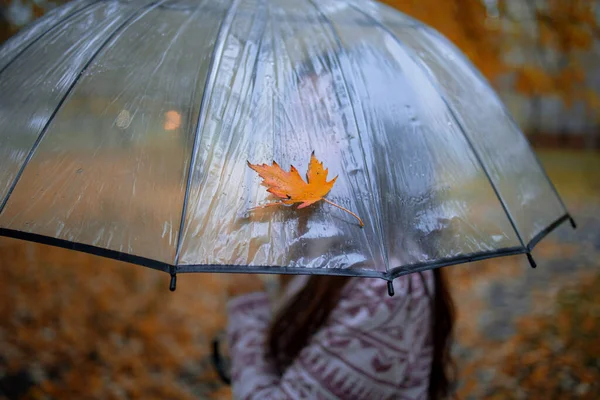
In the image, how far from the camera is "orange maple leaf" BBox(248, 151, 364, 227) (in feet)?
4.59

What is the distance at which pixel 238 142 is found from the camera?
4.74 ft

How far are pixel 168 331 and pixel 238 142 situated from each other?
4603mm

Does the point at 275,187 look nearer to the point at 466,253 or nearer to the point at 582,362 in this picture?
the point at 466,253

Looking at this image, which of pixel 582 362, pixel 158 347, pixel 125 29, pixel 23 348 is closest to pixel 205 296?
pixel 158 347

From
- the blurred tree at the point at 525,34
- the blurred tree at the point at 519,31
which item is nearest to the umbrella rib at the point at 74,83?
the blurred tree at the point at 519,31

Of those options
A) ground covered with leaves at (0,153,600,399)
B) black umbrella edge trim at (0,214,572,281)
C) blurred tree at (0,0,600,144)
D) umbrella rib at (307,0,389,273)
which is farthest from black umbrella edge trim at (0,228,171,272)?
ground covered with leaves at (0,153,600,399)

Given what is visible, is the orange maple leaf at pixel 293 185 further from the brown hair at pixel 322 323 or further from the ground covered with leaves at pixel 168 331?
the ground covered with leaves at pixel 168 331

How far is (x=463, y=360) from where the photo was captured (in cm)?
522

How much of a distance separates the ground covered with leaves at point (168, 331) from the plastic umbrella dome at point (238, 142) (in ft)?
10.9

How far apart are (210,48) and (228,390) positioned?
3643 millimetres

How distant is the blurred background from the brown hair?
191 cm

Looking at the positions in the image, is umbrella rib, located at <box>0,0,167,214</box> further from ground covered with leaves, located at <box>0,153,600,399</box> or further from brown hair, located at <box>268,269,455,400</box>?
ground covered with leaves, located at <box>0,153,600,399</box>

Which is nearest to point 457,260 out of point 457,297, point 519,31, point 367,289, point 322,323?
point 367,289

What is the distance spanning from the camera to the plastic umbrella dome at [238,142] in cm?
141
